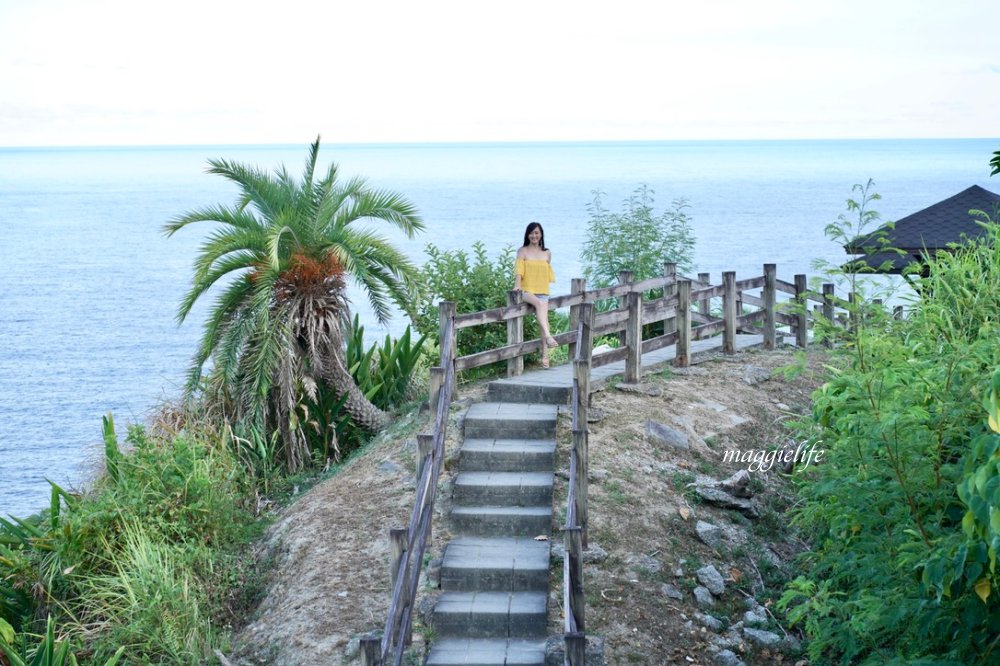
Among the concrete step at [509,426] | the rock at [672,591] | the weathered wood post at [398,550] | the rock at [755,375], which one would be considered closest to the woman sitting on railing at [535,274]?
the concrete step at [509,426]

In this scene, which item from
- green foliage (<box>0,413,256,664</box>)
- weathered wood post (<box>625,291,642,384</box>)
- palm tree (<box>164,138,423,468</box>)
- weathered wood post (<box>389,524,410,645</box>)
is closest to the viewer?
weathered wood post (<box>389,524,410,645</box>)

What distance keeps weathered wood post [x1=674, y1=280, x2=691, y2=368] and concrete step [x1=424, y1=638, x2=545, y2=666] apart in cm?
692

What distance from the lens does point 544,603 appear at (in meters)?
9.66

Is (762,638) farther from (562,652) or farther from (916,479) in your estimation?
(916,479)

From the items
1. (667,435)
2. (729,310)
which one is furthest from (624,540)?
(729,310)

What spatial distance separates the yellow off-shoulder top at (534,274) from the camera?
14.1 metres

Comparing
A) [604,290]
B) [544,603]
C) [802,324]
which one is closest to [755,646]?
[544,603]

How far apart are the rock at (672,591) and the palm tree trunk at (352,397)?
7.18 metres

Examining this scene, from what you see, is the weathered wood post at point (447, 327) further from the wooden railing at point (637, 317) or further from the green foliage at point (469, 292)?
the green foliage at point (469, 292)

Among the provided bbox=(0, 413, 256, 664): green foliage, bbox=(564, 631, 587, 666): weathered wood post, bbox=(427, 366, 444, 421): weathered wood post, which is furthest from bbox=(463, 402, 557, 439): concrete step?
bbox=(564, 631, 587, 666): weathered wood post

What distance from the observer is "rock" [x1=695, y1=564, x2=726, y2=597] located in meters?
10.4

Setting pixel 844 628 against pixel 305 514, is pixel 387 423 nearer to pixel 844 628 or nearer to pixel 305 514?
pixel 305 514

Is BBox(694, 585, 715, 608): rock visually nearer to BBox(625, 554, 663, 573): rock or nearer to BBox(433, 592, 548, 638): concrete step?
BBox(625, 554, 663, 573): rock

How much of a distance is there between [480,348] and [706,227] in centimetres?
7923
